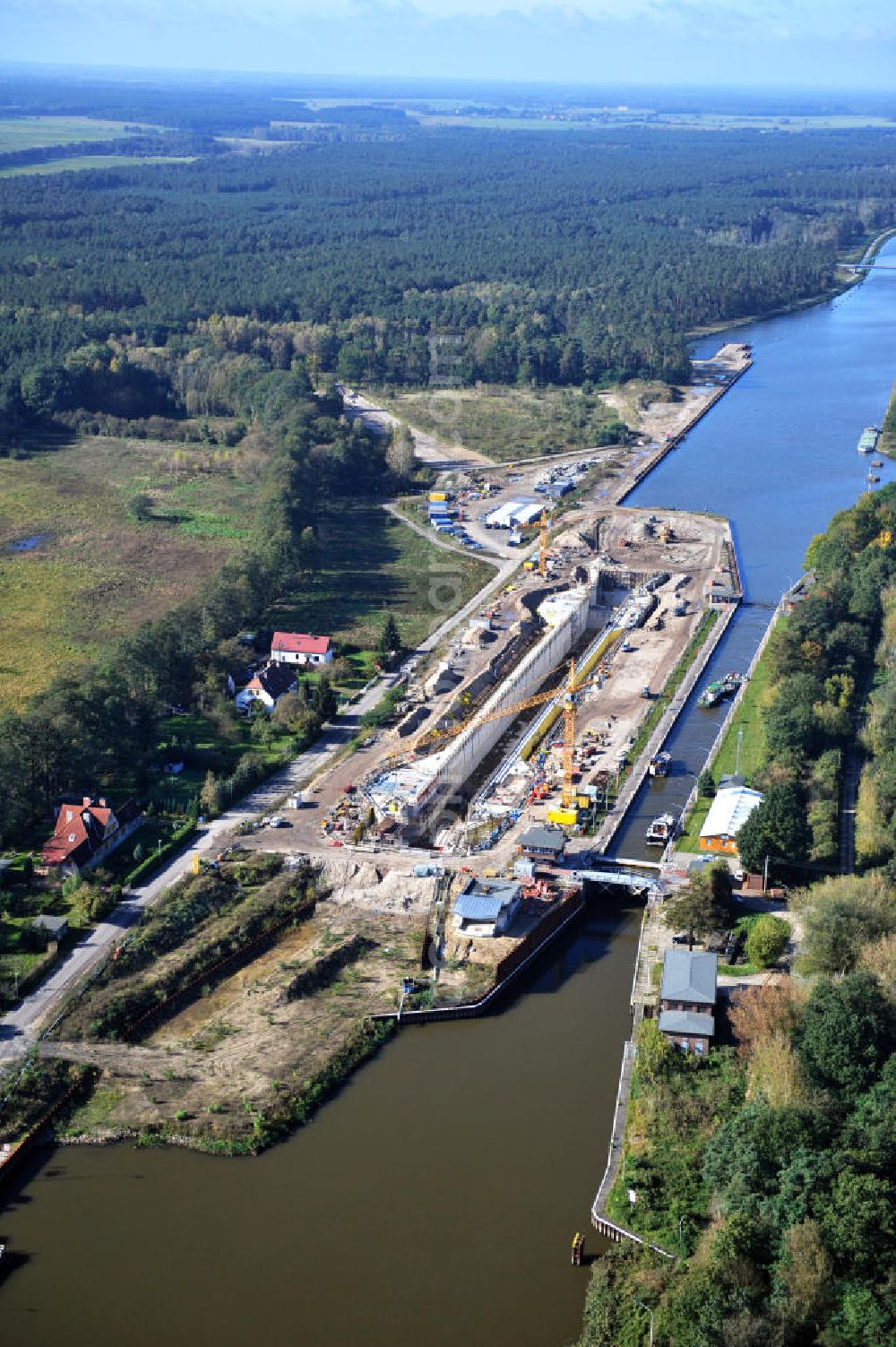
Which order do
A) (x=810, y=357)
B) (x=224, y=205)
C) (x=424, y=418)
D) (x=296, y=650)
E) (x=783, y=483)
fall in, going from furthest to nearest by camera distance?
(x=224, y=205) < (x=810, y=357) < (x=424, y=418) < (x=783, y=483) < (x=296, y=650)

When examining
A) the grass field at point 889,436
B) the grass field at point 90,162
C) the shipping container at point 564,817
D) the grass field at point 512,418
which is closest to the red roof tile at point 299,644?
the shipping container at point 564,817

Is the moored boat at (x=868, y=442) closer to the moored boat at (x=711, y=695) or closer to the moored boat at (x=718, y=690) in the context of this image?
the moored boat at (x=718, y=690)

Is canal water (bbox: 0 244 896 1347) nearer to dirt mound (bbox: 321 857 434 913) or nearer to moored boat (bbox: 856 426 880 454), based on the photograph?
dirt mound (bbox: 321 857 434 913)

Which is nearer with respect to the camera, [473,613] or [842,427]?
[473,613]

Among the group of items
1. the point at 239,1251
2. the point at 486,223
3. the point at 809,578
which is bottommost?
the point at 239,1251

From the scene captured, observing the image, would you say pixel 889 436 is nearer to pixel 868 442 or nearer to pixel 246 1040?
pixel 868 442

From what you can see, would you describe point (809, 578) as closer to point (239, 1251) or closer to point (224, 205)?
point (239, 1251)

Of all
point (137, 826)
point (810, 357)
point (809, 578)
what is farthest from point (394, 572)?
point (810, 357)
